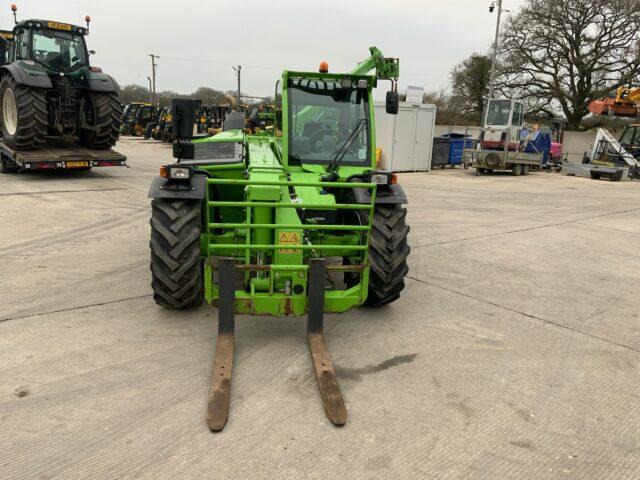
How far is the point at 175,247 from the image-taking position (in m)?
4.00

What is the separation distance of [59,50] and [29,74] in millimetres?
1426

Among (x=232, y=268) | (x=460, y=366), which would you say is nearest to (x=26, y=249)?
(x=232, y=268)

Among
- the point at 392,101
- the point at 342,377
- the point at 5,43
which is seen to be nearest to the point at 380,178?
the point at 392,101

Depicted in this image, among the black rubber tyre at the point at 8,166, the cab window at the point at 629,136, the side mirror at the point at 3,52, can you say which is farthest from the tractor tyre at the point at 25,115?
the cab window at the point at 629,136

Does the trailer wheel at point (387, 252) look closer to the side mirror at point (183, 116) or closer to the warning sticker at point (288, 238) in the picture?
the warning sticker at point (288, 238)

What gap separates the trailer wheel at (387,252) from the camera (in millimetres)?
4215

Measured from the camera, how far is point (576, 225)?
9422 mm

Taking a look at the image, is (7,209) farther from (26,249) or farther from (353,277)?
(353,277)

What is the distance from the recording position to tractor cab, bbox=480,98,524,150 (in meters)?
19.7

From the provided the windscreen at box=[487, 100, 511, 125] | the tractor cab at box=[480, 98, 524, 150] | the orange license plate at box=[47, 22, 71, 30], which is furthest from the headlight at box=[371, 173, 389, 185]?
the windscreen at box=[487, 100, 511, 125]

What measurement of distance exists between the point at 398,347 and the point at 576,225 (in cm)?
700

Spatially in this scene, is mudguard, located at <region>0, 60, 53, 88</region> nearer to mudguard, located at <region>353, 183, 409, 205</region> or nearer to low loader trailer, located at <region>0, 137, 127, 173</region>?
low loader trailer, located at <region>0, 137, 127, 173</region>

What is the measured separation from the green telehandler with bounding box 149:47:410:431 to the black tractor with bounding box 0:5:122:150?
7.43 meters

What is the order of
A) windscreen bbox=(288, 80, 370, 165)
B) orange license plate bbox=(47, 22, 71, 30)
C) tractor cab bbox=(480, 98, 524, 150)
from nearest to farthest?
windscreen bbox=(288, 80, 370, 165), orange license plate bbox=(47, 22, 71, 30), tractor cab bbox=(480, 98, 524, 150)
